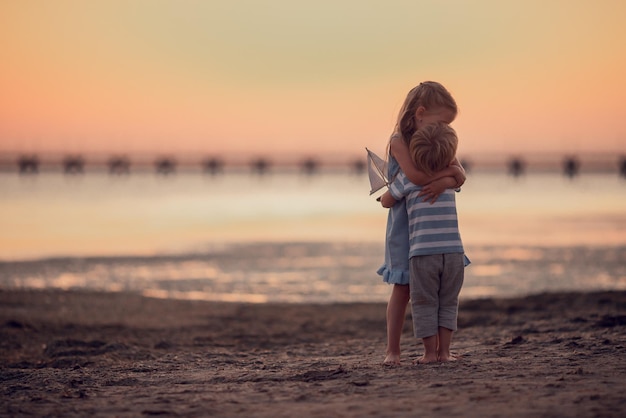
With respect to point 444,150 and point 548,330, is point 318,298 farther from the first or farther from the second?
point 444,150

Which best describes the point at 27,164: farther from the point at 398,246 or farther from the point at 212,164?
the point at 398,246

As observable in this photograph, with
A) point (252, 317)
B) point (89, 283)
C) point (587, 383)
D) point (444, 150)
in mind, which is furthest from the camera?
point (89, 283)

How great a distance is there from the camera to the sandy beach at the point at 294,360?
4461mm

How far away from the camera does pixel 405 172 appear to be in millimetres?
5633

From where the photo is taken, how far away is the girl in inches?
223

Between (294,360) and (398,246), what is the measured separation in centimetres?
137

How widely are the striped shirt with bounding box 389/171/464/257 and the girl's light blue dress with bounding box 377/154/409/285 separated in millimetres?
79

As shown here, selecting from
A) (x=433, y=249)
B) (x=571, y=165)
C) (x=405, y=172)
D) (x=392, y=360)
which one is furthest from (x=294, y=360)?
(x=571, y=165)

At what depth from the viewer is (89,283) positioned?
43.4 feet

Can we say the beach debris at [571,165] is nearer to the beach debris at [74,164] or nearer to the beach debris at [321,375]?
the beach debris at [74,164]

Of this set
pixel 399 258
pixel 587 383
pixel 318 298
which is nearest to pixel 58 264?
pixel 318 298

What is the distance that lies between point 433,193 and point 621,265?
33.8ft

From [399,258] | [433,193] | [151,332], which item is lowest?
[151,332]

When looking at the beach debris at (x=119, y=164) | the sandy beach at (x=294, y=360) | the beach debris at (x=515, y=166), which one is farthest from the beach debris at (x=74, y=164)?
the sandy beach at (x=294, y=360)
